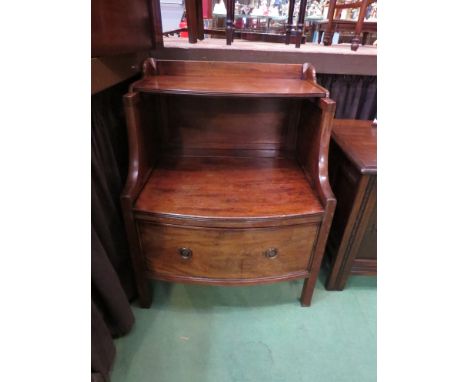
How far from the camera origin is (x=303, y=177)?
1.08 metres

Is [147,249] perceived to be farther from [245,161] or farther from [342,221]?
[342,221]

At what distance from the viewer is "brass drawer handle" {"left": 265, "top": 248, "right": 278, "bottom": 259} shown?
0.96 m

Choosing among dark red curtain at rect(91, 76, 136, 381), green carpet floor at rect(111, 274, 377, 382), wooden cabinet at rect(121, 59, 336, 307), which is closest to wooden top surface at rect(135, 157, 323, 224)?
wooden cabinet at rect(121, 59, 336, 307)

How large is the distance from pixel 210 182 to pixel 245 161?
234 mm

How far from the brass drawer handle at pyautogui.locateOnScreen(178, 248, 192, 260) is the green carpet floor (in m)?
0.35

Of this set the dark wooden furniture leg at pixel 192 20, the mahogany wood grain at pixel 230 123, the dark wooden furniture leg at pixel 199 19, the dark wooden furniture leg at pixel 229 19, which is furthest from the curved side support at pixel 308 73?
the dark wooden furniture leg at pixel 199 19

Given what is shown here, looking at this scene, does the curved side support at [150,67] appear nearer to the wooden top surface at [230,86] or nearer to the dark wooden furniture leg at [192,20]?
the wooden top surface at [230,86]

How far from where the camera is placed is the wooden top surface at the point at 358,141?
0.96m

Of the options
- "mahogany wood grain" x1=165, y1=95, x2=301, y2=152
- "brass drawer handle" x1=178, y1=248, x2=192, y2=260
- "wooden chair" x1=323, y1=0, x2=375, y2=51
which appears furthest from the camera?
"wooden chair" x1=323, y1=0, x2=375, y2=51

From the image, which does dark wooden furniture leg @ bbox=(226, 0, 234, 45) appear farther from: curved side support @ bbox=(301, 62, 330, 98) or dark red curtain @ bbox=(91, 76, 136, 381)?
dark red curtain @ bbox=(91, 76, 136, 381)

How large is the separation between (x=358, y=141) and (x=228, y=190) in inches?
23.8

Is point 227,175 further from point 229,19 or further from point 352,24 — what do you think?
point 352,24

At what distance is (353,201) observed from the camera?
1038 mm
